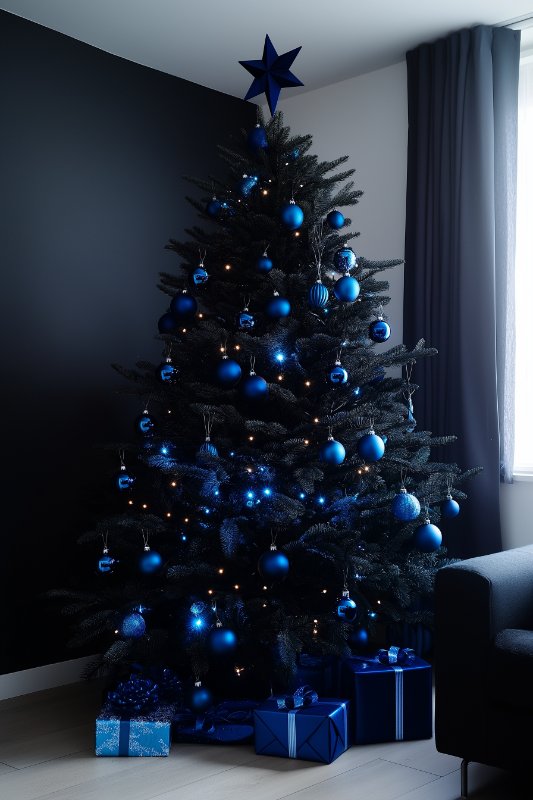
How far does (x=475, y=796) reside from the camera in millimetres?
2383

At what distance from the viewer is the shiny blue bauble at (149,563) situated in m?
2.83

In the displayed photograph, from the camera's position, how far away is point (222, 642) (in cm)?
266

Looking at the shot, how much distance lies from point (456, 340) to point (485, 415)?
329 mm

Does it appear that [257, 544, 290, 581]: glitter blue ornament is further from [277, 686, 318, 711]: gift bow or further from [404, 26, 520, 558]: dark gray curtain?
[404, 26, 520, 558]: dark gray curtain

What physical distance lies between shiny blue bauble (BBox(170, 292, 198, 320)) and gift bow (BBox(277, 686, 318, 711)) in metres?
1.30

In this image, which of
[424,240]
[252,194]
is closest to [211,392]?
[252,194]

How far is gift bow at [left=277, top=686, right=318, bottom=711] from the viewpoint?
8.67 feet

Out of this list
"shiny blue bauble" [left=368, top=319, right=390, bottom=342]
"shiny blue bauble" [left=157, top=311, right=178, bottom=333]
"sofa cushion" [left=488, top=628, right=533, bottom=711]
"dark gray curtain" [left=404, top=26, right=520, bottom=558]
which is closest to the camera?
"sofa cushion" [left=488, top=628, right=533, bottom=711]

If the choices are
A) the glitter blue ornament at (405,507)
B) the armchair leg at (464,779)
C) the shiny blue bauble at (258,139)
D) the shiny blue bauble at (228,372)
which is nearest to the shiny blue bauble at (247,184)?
the shiny blue bauble at (258,139)

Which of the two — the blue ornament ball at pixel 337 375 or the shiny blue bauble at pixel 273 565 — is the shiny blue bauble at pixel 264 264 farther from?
the shiny blue bauble at pixel 273 565

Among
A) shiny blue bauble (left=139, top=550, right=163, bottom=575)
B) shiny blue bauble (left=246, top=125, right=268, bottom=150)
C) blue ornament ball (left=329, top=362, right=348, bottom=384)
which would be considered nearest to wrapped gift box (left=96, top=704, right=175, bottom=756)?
shiny blue bauble (left=139, top=550, right=163, bottom=575)

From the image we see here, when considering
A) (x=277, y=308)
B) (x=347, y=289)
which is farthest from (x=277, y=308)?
(x=347, y=289)

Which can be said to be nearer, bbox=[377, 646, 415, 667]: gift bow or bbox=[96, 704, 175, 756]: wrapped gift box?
bbox=[96, 704, 175, 756]: wrapped gift box

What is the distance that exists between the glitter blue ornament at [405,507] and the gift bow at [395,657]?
1.41 feet
